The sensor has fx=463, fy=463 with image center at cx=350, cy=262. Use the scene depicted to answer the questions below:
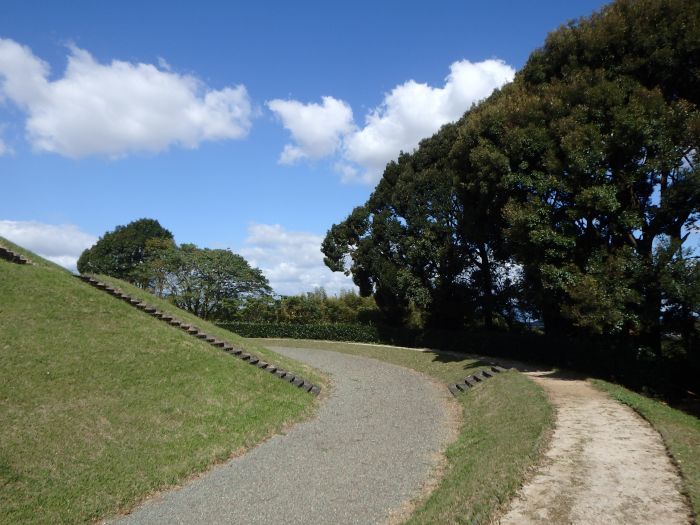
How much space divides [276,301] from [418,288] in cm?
1647

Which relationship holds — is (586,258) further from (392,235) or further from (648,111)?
(392,235)

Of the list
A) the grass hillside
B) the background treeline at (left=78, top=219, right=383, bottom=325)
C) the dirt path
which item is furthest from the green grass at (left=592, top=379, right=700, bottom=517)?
the background treeline at (left=78, top=219, right=383, bottom=325)

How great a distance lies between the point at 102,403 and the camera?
10.6m

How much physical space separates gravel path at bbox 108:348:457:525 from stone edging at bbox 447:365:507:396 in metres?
1.61

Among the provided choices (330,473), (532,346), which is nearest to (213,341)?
(330,473)

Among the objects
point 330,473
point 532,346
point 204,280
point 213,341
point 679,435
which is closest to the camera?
point 679,435

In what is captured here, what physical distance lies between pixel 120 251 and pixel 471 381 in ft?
159

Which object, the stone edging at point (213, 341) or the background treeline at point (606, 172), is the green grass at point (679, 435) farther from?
the stone edging at point (213, 341)

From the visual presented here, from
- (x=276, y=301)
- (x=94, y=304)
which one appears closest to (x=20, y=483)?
(x=94, y=304)

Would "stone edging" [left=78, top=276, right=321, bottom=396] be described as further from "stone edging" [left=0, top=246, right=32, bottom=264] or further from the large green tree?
the large green tree

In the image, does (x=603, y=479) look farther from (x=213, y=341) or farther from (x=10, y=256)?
(x=10, y=256)

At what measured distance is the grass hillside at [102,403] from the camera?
7871mm

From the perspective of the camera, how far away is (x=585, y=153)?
14.5 meters

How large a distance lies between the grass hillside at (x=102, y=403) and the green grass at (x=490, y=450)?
4.72 metres
